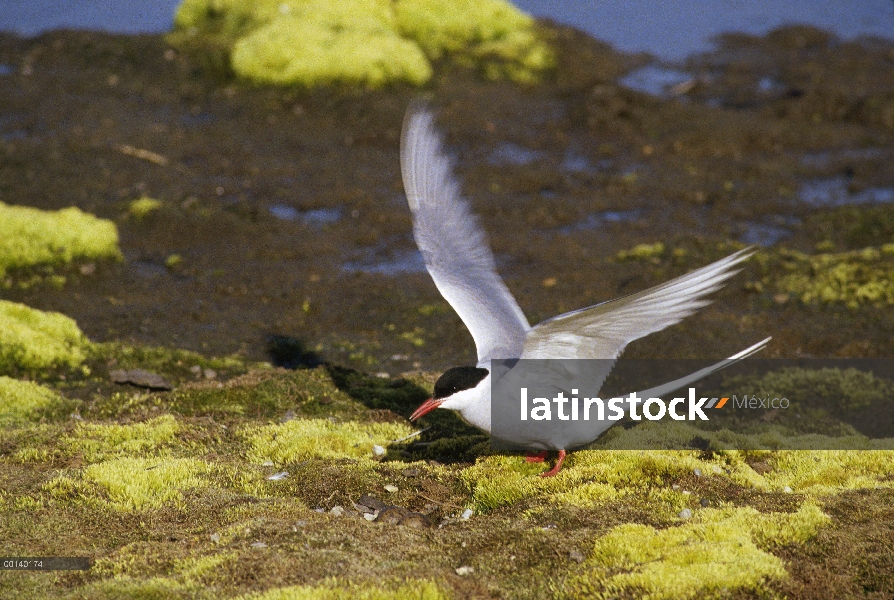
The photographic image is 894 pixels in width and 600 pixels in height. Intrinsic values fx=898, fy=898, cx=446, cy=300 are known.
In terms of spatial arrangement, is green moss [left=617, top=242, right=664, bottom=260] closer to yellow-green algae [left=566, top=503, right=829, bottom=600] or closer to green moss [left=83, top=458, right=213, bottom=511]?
yellow-green algae [left=566, top=503, right=829, bottom=600]

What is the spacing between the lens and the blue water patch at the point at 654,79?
1741 centimetres

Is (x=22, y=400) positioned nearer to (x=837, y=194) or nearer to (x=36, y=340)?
(x=36, y=340)

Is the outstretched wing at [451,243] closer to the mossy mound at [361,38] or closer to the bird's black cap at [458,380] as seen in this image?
the bird's black cap at [458,380]

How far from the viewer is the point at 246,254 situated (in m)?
11.9

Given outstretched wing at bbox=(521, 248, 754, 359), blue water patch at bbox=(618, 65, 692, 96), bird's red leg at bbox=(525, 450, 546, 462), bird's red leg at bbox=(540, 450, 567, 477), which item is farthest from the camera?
blue water patch at bbox=(618, 65, 692, 96)

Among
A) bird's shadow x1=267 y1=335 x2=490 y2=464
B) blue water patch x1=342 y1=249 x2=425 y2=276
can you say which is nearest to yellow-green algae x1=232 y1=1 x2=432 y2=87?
blue water patch x1=342 y1=249 x2=425 y2=276

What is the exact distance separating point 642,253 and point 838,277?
93.5 inches

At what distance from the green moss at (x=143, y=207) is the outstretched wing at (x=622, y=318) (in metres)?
8.70

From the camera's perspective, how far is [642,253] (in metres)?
11.8

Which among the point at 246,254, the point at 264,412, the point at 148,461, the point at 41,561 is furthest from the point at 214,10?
the point at 41,561

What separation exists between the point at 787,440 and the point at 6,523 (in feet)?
17.4

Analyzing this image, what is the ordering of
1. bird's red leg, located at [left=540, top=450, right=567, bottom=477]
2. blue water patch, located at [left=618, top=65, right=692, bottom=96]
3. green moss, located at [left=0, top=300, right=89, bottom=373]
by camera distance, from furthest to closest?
blue water patch, located at [left=618, top=65, right=692, bottom=96] < green moss, located at [left=0, top=300, right=89, bottom=373] < bird's red leg, located at [left=540, top=450, right=567, bottom=477]

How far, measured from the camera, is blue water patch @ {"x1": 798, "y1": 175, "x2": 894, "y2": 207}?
44.0ft

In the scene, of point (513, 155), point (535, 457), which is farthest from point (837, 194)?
point (535, 457)
